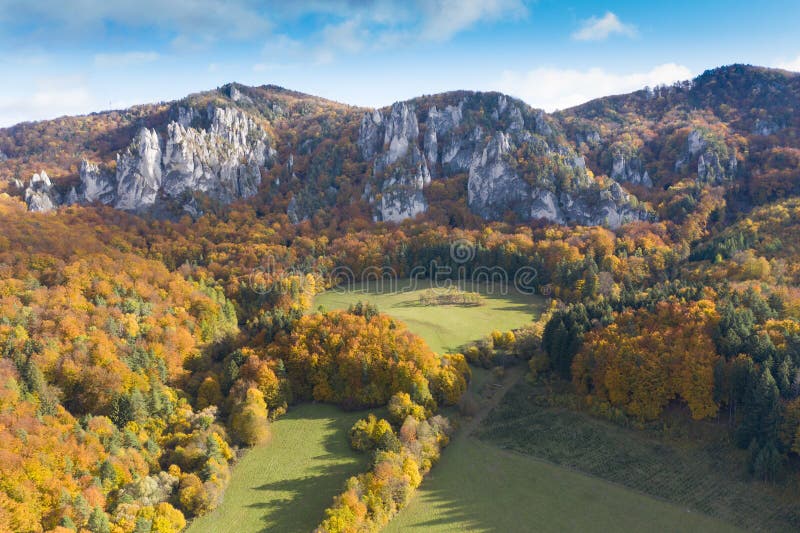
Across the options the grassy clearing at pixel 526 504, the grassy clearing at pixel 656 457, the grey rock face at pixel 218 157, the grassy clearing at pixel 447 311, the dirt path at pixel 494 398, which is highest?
the grey rock face at pixel 218 157

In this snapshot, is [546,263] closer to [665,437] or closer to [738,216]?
[738,216]

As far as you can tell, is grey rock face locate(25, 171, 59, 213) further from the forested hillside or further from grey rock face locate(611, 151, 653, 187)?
grey rock face locate(611, 151, 653, 187)

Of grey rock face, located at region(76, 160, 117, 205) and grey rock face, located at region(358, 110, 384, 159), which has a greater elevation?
grey rock face, located at region(358, 110, 384, 159)

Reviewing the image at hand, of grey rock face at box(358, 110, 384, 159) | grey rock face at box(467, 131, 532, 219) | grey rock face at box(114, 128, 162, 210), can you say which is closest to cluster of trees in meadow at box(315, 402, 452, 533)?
grey rock face at box(467, 131, 532, 219)

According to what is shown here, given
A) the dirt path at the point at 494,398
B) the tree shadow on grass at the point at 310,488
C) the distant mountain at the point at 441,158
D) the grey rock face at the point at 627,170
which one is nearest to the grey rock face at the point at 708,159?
the distant mountain at the point at 441,158

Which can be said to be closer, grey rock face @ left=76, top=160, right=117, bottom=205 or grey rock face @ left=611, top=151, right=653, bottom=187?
grey rock face @ left=76, top=160, right=117, bottom=205

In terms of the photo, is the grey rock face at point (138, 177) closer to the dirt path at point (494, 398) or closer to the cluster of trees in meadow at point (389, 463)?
the cluster of trees in meadow at point (389, 463)
